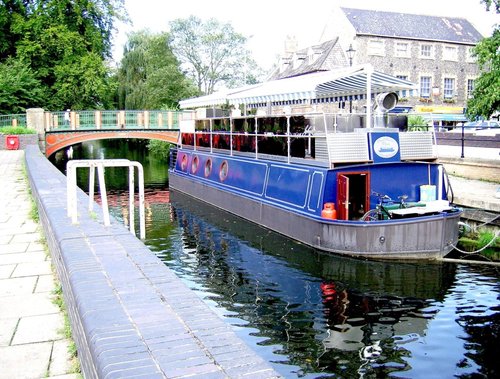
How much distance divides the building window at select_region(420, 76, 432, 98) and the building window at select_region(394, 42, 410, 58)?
7.80 feet

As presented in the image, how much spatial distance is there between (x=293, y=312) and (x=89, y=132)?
28274 millimetres

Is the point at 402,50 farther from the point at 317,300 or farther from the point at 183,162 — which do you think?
the point at 317,300

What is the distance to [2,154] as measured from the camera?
81.5ft

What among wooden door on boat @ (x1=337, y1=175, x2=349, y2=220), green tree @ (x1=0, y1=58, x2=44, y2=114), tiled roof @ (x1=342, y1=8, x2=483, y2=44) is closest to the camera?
wooden door on boat @ (x1=337, y1=175, x2=349, y2=220)

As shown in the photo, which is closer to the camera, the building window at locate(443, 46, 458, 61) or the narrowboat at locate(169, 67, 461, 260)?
the narrowboat at locate(169, 67, 461, 260)

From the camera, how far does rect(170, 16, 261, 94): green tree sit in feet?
174

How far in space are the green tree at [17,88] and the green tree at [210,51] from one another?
58.1 feet

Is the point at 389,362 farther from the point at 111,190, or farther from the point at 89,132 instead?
the point at 89,132

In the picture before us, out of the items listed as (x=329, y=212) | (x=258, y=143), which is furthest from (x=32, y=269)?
(x=258, y=143)

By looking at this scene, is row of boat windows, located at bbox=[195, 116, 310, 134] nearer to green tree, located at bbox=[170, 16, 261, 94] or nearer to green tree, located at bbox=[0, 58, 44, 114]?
green tree, located at bbox=[0, 58, 44, 114]

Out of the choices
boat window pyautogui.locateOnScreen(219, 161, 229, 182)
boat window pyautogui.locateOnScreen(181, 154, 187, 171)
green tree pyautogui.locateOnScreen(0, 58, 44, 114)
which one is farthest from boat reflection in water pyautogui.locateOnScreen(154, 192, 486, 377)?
green tree pyautogui.locateOnScreen(0, 58, 44, 114)

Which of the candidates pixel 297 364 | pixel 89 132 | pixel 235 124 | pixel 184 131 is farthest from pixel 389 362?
pixel 89 132

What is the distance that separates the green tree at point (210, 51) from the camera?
174 ft

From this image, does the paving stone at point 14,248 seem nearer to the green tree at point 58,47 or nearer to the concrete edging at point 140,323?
the concrete edging at point 140,323
